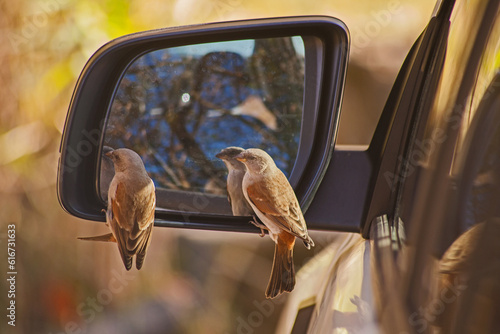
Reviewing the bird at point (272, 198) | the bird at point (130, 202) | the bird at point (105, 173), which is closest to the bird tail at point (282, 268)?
the bird at point (272, 198)

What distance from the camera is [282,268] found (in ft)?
4.26

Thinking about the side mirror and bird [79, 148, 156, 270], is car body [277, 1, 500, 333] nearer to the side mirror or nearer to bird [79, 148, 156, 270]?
the side mirror

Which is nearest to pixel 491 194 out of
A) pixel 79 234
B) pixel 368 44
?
pixel 368 44

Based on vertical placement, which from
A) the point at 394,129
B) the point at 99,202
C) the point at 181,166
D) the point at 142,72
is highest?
the point at 142,72

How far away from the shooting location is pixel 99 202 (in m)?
1.35

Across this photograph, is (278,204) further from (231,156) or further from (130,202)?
(130,202)

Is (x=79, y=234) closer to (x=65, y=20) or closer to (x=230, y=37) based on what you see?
(x=230, y=37)

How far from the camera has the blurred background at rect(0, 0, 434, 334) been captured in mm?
1217

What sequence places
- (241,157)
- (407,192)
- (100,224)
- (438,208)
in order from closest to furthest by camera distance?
(438,208) → (407,192) → (241,157) → (100,224)

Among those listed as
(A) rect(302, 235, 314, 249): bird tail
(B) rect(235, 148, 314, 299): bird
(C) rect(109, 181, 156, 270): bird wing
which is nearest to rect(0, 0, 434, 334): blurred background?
(A) rect(302, 235, 314, 249): bird tail

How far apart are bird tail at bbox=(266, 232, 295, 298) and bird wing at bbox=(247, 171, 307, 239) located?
45mm

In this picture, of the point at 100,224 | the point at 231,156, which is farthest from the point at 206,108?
the point at 100,224

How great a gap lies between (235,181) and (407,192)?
371 millimetres

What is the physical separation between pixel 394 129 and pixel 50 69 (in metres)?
2.04
